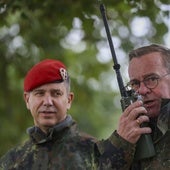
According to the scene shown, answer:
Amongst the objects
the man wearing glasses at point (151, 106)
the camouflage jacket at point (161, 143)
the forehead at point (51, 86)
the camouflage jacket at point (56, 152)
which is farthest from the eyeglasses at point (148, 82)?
the forehead at point (51, 86)

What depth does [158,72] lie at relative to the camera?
4.60 m

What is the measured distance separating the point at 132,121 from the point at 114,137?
0.62 ft

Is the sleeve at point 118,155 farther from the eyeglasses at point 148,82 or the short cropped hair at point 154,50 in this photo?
the short cropped hair at point 154,50

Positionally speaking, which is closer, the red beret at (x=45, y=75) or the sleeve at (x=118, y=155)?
the sleeve at (x=118, y=155)

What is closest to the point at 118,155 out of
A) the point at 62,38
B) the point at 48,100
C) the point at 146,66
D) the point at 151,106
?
the point at 151,106

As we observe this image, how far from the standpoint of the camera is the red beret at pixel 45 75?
544cm

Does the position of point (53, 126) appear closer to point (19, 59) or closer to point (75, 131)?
point (75, 131)

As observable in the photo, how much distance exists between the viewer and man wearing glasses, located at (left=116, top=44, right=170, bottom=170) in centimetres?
436

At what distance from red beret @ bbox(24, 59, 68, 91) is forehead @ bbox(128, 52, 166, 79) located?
973 mm

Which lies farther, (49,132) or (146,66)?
(49,132)

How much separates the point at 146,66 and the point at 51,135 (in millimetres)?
1188

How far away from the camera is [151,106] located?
14.8 feet

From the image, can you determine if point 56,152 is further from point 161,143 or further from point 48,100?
point 161,143

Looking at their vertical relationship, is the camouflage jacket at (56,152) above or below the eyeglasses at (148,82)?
below
